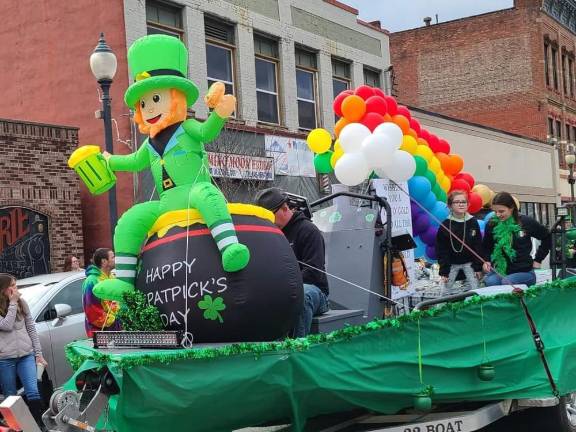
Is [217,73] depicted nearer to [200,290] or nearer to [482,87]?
[200,290]

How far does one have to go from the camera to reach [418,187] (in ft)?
29.5

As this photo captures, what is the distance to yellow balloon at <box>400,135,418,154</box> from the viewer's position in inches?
356

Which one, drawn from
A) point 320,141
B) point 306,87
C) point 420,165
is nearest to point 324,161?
point 320,141

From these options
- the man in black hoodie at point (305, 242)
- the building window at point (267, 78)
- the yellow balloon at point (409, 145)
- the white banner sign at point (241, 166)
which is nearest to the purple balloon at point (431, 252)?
the yellow balloon at point (409, 145)

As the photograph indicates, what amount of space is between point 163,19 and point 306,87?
531 centimetres

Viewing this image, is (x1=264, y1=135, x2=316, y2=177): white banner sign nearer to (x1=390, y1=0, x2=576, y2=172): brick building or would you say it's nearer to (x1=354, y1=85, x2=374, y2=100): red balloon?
(x1=354, y1=85, x2=374, y2=100): red balloon

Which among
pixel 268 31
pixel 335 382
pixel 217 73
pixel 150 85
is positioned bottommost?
pixel 335 382

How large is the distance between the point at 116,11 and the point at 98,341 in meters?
12.5

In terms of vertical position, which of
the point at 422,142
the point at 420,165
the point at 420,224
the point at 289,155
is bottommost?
the point at 420,224

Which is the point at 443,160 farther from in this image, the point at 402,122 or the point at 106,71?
the point at 106,71

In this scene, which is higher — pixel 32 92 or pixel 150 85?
pixel 32 92

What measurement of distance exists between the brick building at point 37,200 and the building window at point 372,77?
1097 centimetres

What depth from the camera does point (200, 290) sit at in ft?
15.4

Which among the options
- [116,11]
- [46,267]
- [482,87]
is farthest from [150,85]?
[482,87]
